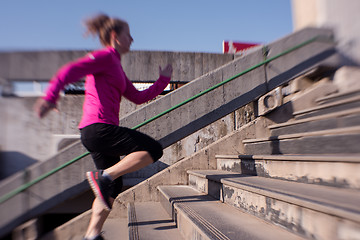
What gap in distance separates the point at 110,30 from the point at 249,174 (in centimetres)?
185

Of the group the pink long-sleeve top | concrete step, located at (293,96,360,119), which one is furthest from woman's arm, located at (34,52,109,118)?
concrete step, located at (293,96,360,119)

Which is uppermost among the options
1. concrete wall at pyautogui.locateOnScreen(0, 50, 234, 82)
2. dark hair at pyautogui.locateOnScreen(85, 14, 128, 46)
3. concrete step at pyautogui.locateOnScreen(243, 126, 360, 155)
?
concrete wall at pyautogui.locateOnScreen(0, 50, 234, 82)

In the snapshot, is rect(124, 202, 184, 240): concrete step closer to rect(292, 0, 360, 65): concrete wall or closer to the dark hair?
the dark hair

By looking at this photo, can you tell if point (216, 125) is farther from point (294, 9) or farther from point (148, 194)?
point (294, 9)

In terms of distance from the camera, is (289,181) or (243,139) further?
(243,139)

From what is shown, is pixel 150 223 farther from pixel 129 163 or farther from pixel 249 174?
pixel 249 174

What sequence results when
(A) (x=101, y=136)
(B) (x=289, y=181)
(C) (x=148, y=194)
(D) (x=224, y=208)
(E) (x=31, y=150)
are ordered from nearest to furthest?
(A) (x=101, y=136)
(B) (x=289, y=181)
(D) (x=224, y=208)
(C) (x=148, y=194)
(E) (x=31, y=150)

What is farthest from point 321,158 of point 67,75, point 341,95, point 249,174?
point 67,75

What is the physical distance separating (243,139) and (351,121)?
172cm

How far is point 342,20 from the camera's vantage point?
139 inches

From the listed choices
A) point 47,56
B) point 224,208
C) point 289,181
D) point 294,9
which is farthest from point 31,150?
point 294,9

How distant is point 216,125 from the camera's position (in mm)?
4738

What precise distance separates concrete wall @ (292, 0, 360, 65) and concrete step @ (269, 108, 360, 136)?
A: 5.34 feet

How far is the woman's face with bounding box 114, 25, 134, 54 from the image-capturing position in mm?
1913
